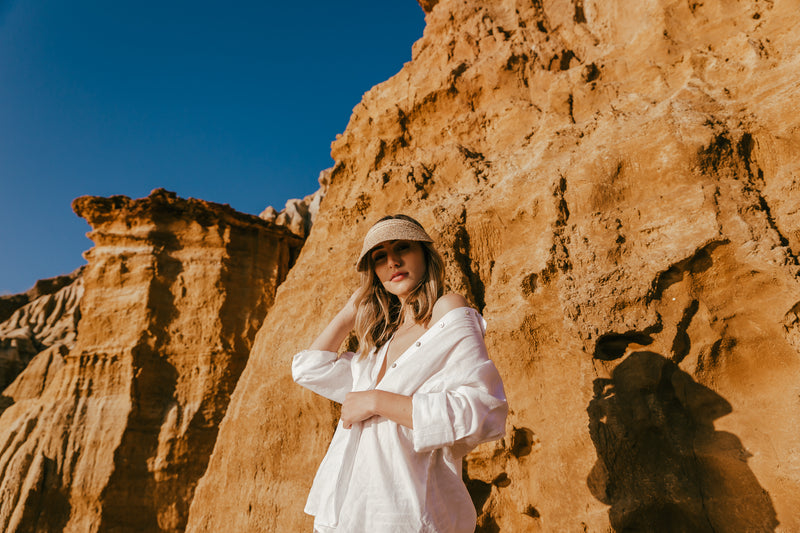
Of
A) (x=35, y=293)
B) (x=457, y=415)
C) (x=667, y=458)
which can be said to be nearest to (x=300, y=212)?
(x=667, y=458)

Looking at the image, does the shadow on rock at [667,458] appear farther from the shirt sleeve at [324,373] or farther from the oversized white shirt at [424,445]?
the shirt sleeve at [324,373]

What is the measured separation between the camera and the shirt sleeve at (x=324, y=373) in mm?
2277

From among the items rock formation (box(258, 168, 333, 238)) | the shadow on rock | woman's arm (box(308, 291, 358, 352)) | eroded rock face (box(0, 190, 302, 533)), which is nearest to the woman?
woman's arm (box(308, 291, 358, 352))

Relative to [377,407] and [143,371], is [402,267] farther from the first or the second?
[143,371]

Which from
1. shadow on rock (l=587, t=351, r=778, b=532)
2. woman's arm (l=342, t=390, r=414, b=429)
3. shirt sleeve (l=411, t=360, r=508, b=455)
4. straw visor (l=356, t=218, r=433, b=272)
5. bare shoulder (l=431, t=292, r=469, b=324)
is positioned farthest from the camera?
shadow on rock (l=587, t=351, r=778, b=532)

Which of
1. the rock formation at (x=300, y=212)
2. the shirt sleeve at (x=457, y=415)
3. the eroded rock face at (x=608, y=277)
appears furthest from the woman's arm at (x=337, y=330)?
the rock formation at (x=300, y=212)

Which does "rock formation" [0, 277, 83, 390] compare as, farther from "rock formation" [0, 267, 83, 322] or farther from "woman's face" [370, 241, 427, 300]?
"woman's face" [370, 241, 427, 300]

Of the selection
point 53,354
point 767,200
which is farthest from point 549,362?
point 53,354

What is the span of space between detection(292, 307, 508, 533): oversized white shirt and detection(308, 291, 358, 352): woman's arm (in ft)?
Answer: 1.53

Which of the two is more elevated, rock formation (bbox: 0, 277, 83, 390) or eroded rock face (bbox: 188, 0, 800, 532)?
rock formation (bbox: 0, 277, 83, 390)

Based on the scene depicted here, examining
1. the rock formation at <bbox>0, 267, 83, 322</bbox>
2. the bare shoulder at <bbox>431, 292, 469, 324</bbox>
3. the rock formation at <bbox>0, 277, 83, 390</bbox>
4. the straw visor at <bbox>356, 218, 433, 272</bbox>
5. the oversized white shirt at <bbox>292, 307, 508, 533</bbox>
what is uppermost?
the rock formation at <bbox>0, 267, 83, 322</bbox>

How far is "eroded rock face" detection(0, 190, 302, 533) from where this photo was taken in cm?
942

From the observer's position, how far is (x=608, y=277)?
150 inches

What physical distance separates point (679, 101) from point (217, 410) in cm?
925
